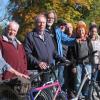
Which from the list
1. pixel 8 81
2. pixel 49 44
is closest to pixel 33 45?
pixel 49 44

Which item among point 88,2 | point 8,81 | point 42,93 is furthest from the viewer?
point 88,2

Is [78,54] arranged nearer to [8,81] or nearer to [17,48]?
[17,48]

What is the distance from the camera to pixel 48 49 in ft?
28.3

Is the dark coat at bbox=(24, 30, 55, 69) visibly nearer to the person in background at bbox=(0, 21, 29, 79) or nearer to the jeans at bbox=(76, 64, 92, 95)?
the person in background at bbox=(0, 21, 29, 79)

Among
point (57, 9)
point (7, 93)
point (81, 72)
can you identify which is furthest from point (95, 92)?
point (57, 9)

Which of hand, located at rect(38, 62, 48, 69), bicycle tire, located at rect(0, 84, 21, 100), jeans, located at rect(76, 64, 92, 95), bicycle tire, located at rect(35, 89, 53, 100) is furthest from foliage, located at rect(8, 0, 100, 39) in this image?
bicycle tire, located at rect(0, 84, 21, 100)

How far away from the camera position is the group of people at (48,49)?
25.5ft

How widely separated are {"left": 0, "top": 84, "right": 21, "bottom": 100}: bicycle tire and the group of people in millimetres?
315

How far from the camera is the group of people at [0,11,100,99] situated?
7758 mm

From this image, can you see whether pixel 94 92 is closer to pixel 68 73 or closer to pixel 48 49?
pixel 68 73

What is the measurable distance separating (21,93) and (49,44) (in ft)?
5.86

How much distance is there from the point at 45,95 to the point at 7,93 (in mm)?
1026

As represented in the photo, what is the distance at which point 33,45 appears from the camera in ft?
28.0

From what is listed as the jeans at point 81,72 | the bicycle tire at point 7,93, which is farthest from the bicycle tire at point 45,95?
the jeans at point 81,72
